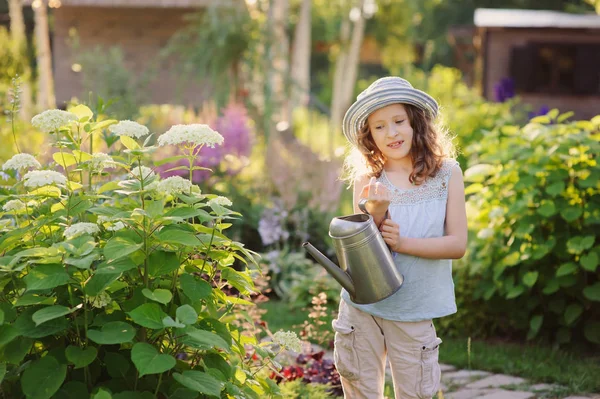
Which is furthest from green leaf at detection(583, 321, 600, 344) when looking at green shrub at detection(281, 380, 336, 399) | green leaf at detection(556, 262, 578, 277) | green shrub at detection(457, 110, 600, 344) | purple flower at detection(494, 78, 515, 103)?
purple flower at detection(494, 78, 515, 103)

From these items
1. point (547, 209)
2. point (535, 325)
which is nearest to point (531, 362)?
point (535, 325)

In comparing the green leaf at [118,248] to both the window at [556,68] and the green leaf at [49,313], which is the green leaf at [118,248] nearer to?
the green leaf at [49,313]

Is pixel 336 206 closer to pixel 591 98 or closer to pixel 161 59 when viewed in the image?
pixel 161 59

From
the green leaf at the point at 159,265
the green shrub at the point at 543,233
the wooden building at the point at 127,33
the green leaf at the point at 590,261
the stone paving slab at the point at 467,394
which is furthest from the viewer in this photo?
the wooden building at the point at 127,33

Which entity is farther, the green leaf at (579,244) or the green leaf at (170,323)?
the green leaf at (579,244)

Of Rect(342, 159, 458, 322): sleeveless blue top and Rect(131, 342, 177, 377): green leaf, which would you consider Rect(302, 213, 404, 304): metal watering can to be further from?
Rect(131, 342, 177, 377): green leaf

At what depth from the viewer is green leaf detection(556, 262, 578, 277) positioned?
156 inches

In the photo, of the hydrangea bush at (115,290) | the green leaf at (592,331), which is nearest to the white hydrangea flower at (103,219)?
the hydrangea bush at (115,290)

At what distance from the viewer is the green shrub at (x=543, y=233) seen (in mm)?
4027

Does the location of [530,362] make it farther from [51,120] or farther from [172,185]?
[51,120]

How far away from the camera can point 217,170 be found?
267 inches

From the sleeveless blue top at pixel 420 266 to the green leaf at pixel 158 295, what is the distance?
83 cm

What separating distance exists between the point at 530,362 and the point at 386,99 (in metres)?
2.00

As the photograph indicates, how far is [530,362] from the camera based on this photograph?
13.1ft
